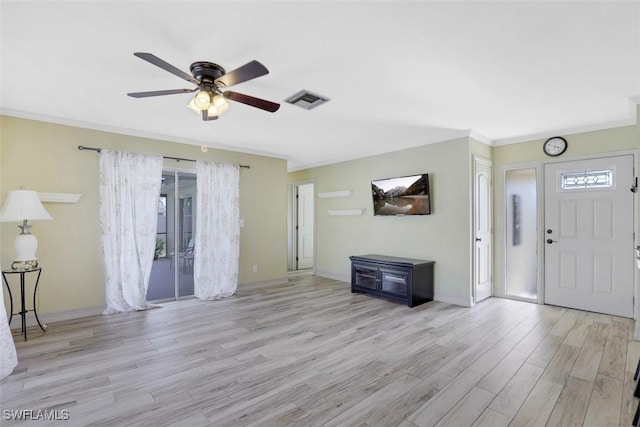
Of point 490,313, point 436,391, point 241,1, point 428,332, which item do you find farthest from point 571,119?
point 241,1

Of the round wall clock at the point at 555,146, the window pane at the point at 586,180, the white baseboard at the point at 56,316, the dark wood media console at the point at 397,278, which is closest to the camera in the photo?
the white baseboard at the point at 56,316

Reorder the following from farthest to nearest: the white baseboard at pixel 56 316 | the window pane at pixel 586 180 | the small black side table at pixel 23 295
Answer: the window pane at pixel 586 180
the white baseboard at pixel 56 316
the small black side table at pixel 23 295

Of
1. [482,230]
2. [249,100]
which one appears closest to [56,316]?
[249,100]

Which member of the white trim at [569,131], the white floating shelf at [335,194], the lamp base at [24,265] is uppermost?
the white trim at [569,131]

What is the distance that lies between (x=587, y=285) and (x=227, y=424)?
4688 mm

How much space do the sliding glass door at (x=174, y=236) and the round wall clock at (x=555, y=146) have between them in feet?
17.4

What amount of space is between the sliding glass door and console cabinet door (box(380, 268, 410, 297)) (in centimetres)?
309

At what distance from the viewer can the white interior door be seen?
24.9 feet

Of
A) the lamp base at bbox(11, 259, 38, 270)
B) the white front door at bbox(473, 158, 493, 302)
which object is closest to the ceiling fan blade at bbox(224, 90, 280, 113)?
the lamp base at bbox(11, 259, 38, 270)

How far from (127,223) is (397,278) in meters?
3.86

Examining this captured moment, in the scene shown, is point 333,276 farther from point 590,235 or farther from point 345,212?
point 590,235

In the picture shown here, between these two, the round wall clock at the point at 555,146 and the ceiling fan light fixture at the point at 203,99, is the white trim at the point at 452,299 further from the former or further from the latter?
the ceiling fan light fixture at the point at 203,99

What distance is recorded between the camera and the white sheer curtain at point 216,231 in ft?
15.8

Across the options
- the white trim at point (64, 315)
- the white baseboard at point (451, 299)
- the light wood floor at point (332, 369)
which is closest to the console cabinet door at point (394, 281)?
the light wood floor at point (332, 369)
